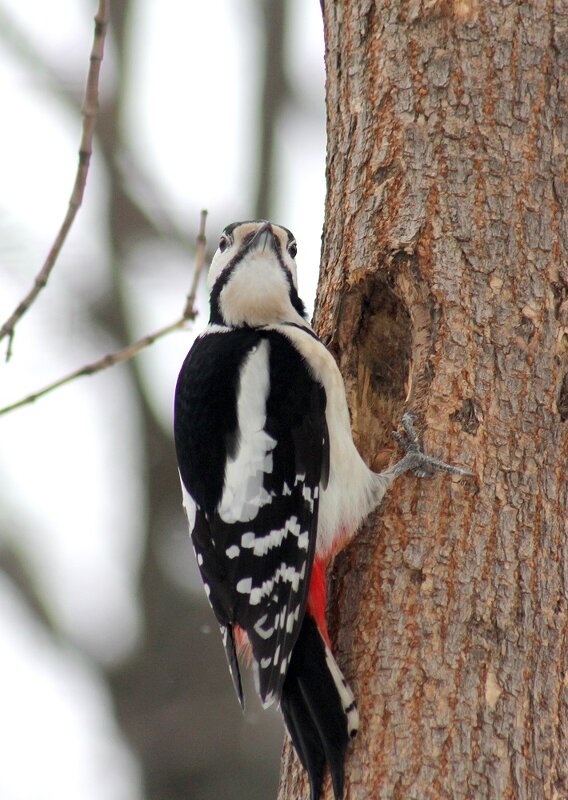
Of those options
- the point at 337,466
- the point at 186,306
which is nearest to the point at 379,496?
the point at 337,466

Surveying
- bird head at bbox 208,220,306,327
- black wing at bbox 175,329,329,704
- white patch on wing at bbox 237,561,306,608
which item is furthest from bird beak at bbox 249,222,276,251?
white patch on wing at bbox 237,561,306,608

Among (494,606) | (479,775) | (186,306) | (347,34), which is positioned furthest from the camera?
(347,34)

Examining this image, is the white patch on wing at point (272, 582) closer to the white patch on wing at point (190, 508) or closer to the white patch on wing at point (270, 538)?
the white patch on wing at point (270, 538)

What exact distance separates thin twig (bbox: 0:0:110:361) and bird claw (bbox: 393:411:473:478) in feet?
4.09

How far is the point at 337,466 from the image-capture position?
3.14 metres

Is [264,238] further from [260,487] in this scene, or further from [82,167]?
[82,167]

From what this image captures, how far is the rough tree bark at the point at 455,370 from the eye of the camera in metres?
2.52

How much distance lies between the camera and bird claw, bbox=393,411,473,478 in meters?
2.80

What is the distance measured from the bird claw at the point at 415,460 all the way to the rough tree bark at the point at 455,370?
0.10 ft

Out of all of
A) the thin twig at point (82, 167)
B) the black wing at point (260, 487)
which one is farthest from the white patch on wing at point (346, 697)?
the thin twig at point (82, 167)

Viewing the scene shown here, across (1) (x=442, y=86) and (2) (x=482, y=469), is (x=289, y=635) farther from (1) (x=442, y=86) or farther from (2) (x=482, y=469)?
(1) (x=442, y=86)

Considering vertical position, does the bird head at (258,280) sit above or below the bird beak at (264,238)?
below

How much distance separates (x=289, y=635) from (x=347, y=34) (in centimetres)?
189

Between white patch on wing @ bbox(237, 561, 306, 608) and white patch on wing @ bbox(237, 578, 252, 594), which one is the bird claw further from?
white patch on wing @ bbox(237, 578, 252, 594)
